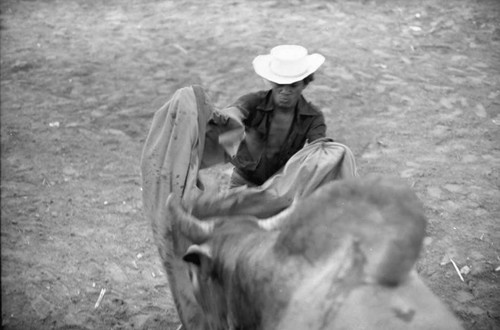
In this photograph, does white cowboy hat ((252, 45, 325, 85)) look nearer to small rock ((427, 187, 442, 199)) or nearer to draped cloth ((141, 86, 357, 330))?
draped cloth ((141, 86, 357, 330))

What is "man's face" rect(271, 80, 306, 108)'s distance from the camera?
12.6 ft

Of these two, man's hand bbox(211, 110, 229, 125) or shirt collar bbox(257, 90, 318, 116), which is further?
shirt collar bbox(257, 90, 318, 116)

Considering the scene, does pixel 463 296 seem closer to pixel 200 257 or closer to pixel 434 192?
pixel 434 192

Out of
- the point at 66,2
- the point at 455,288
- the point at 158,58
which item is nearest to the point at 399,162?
the point at 455,288

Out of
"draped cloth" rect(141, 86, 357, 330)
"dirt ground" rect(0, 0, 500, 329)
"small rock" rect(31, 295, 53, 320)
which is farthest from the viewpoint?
"dirt ground" rect(0, 0, 500, 329)

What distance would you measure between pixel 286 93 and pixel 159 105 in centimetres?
370

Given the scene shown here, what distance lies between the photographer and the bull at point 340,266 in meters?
1.80

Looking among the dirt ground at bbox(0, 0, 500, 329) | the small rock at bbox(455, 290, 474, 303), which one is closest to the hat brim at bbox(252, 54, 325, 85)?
the dirt ground at bbox(0, 0, 500, 329)

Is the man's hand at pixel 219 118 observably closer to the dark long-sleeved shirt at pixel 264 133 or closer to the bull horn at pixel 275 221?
the dark long-sleeved shirt at pixel 264 133

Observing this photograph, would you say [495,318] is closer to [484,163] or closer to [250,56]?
[484,163]

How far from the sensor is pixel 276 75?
381 centimetres

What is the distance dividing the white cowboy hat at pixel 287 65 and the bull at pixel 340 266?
1.80 meters

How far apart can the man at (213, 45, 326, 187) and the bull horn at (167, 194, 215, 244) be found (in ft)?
4.75

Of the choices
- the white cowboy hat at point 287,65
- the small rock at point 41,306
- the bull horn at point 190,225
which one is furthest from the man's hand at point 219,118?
the small rock at point 41,306
